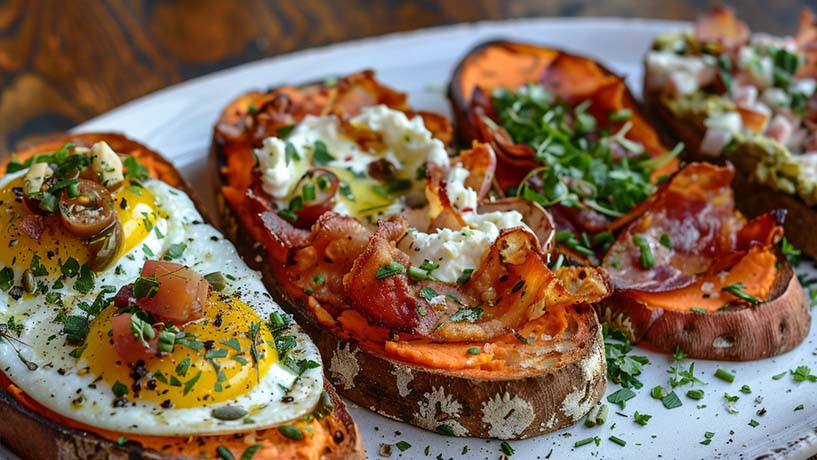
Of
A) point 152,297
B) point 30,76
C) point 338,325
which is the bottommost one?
point 30,76

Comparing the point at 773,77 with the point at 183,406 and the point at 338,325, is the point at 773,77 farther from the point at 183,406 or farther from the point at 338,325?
the point at 183,406

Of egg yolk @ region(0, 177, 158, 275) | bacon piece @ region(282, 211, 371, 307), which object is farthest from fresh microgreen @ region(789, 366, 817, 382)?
egg yolk @ region(0, 177, 158, 275)

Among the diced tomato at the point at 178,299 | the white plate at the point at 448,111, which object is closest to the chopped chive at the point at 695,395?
the white plate at the point at 448,111

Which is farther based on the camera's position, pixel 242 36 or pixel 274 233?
pixel 242 36

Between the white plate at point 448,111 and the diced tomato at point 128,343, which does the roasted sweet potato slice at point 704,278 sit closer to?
the white plate at point 448,111

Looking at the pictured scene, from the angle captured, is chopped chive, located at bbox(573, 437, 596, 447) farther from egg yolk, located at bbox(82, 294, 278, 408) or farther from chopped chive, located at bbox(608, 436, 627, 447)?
egg yolk, located at bbox(82, 294, 278, 408)

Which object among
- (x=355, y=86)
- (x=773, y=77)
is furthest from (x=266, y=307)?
(x=773, y=77)

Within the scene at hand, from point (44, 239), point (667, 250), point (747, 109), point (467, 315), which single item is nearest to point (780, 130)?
point (747, 109)
